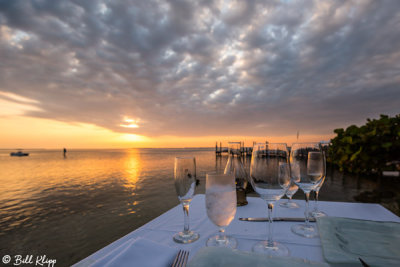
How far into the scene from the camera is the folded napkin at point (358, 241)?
0.74 m

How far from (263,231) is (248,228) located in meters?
0.09

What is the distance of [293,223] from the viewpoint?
1264 millimetres

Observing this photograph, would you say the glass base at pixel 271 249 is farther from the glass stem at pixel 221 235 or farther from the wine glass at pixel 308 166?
the wine glass at pixel 308 166

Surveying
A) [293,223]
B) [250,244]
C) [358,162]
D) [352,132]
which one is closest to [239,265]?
[250,244]

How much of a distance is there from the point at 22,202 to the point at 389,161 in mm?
19429

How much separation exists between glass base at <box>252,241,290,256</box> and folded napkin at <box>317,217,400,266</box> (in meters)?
0.18

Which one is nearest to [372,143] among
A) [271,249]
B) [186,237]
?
[271,249]

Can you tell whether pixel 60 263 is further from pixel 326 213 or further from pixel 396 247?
pixel 396 247

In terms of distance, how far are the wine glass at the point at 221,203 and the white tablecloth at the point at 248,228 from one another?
8 cm

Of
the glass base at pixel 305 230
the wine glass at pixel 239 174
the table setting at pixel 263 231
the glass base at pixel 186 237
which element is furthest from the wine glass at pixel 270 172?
the wine glass at pixel 239 174

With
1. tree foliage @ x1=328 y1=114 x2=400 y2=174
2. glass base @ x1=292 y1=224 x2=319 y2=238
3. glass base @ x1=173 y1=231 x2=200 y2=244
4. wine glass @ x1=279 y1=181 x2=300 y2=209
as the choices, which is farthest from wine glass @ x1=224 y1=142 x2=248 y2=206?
tree foliage @ x1=328 y1=114 x2=400 y2=174

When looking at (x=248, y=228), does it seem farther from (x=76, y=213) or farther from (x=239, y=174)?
(x=76, y=213)

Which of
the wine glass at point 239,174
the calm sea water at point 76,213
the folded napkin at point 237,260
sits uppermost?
the wine glass at point 239,174

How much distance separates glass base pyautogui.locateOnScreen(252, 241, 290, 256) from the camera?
0.89 meters
